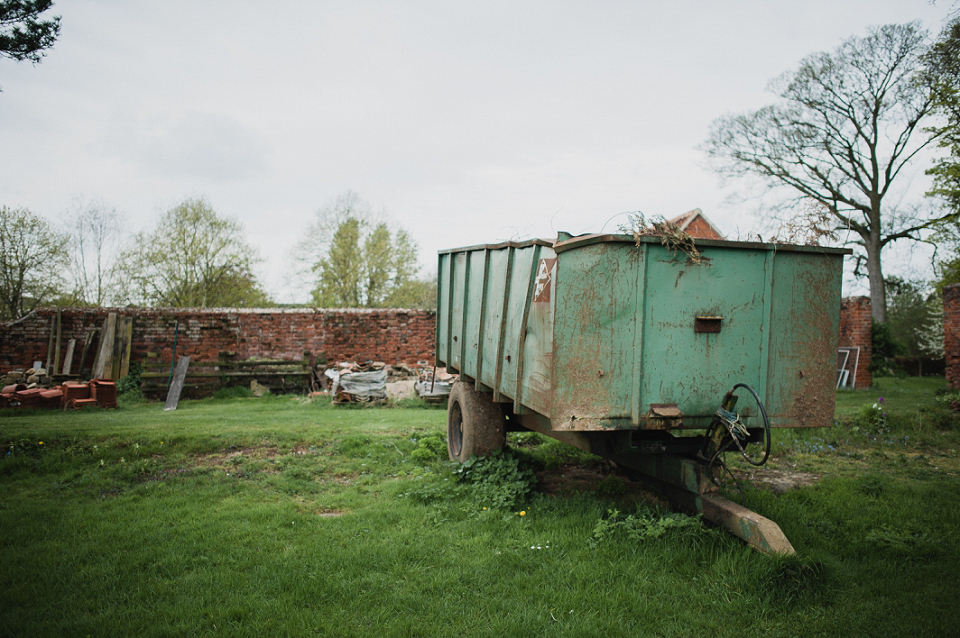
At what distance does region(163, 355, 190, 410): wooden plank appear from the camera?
11.7 m

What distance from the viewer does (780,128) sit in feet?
74.7

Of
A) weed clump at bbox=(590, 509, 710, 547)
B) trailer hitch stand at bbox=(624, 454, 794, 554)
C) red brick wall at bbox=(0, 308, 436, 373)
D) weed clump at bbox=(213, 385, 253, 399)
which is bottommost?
weed clump at bbox=(213, 385, 253, 399)

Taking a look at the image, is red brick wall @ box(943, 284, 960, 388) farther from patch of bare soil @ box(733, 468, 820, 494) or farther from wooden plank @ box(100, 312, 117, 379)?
wooden plank @ box(100, 312, 117, 379)

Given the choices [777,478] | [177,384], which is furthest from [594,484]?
[177,384]

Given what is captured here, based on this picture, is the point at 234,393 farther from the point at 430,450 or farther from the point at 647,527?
the point at 647,527

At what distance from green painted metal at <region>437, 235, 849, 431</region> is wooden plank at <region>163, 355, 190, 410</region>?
1033 centimetres

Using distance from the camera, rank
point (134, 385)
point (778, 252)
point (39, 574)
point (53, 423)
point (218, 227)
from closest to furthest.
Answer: point (39, 574) → point (778, 252) → point (53, 423) → point (134, 385) → point (218, 227)

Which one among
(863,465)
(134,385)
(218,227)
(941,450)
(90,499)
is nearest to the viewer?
(90,499)

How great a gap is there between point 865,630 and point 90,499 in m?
5.83

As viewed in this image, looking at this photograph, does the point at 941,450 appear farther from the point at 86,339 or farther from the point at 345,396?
the point at 86,339

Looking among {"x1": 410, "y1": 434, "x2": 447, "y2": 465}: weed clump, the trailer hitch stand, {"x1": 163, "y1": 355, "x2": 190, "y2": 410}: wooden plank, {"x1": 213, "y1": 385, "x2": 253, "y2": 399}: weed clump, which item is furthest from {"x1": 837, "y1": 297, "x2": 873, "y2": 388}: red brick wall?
{"x1": 163, "y1": 355, "x2": 190, "y2": 410}: wooden plank

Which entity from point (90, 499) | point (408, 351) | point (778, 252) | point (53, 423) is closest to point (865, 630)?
A: point (778, 252)

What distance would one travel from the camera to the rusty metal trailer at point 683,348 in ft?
11.6

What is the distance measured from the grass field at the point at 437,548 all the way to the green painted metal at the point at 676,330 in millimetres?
925
